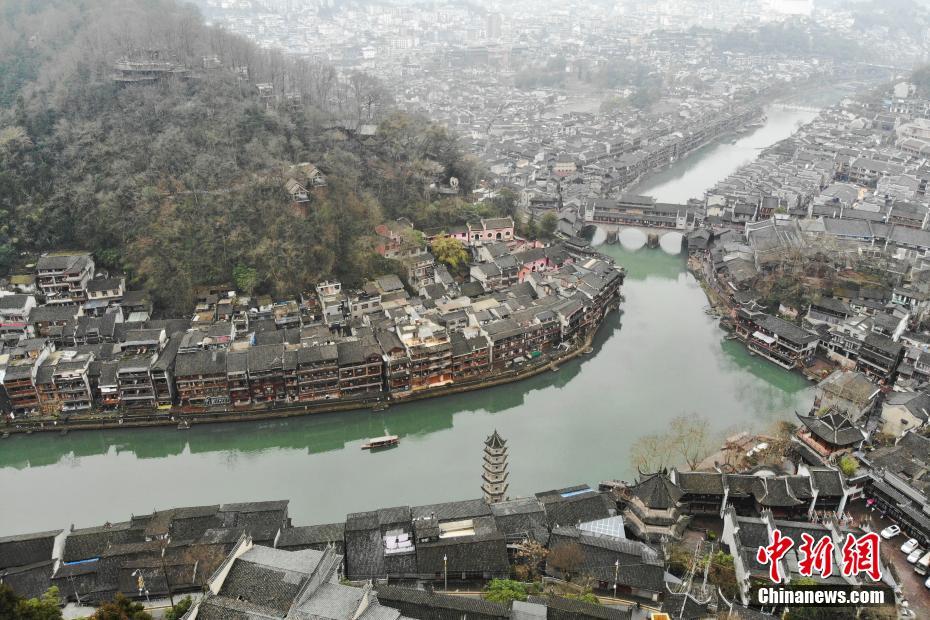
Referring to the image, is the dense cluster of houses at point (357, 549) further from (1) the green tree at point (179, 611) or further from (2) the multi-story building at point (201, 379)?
(2) the multi-story building at point (201, 379)

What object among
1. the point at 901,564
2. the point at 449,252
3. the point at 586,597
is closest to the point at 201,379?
the point at 449,252

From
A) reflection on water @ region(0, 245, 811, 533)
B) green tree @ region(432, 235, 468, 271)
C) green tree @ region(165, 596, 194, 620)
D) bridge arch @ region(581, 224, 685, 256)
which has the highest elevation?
green tree @ region(432, 235, 468, 271)

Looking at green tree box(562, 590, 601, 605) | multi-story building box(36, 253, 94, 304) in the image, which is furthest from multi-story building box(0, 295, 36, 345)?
green tree box(562, 590, 601, 605)

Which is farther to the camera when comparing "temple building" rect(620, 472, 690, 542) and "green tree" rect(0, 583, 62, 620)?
"temple building" rect(620, 472, 690, 542)

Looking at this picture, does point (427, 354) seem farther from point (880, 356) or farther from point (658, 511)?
point (880, 356)

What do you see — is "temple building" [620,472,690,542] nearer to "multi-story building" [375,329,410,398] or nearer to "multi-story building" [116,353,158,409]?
"multi-story building" [375,329,410,398]
